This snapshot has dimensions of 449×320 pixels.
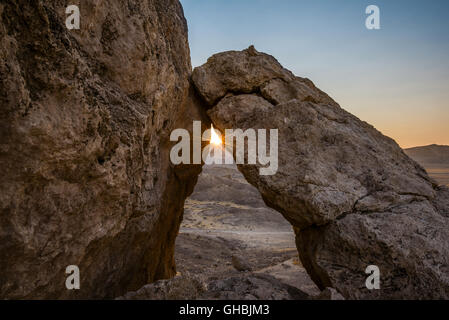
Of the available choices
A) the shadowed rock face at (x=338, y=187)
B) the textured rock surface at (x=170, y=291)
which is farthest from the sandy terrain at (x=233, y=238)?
the shadowed rock face at (x=338, y=187)

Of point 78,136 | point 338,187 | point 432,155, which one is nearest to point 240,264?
point 338,187

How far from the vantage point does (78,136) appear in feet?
8.01

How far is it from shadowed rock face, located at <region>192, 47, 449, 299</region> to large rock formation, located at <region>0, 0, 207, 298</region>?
126 cm

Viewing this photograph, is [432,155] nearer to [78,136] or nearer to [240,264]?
[240,264]

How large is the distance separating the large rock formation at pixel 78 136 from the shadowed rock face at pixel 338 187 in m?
1.26

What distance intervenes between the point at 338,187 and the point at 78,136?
3042 mm

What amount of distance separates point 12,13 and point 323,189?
3517 mm

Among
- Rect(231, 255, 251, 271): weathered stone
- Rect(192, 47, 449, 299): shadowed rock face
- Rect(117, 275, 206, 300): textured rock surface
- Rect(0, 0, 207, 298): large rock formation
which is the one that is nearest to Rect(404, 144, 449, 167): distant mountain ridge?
Rect(231, 255, 251, 271): weathered stone

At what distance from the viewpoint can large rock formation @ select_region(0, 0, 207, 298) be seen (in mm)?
2121

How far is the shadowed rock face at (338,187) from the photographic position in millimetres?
3195

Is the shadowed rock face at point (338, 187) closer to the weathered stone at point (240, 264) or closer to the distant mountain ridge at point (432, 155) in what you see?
the weathered stone at point (240, 264)

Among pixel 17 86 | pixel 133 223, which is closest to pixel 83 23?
pixel 17 86

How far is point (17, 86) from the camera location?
6.70ft
